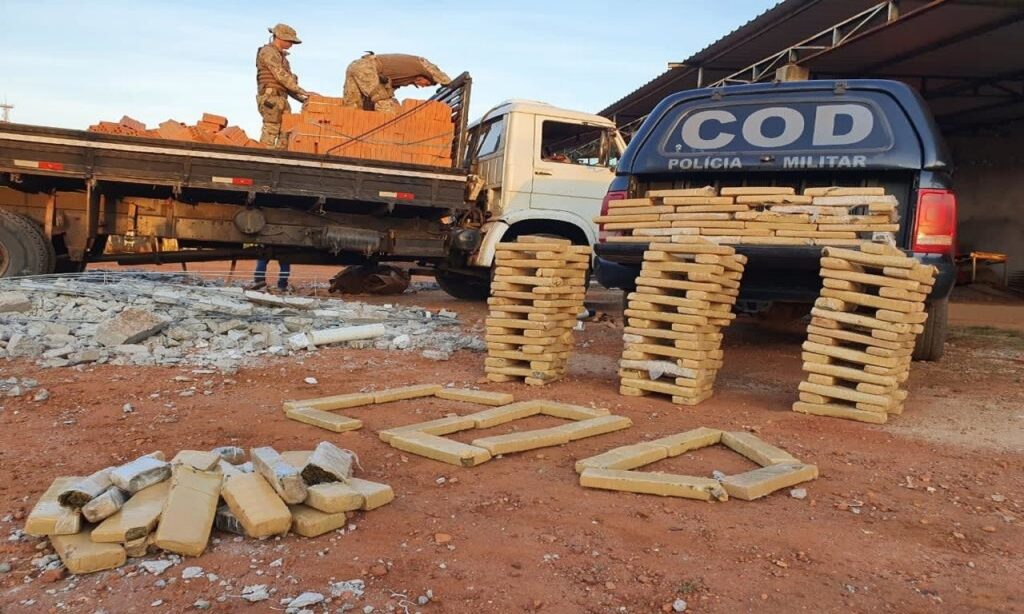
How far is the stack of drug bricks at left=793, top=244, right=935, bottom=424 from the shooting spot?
4.48m

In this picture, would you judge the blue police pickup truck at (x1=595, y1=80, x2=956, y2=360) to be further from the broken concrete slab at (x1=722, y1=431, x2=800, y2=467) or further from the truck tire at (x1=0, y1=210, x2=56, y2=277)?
the truck tire at (x1=0, y1=210, x2=56, y2=277)

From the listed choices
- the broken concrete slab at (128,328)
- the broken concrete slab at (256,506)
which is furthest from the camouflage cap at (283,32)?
the broken concrete slab at (256,506)

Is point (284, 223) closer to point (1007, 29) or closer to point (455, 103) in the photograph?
point (455, 103)

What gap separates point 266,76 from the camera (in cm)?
933

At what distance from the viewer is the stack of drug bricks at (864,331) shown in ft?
14.7

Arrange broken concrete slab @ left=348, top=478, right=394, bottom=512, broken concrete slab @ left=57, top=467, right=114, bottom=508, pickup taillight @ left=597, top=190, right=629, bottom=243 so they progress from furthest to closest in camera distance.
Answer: pickup taillight @ left=597, top=190, right=629, bottom=243, broken concrete slab @ left=348, top=478, right=394, bottom=512, broken concrete slab @ left=57, top=467, right=114, bottom=508

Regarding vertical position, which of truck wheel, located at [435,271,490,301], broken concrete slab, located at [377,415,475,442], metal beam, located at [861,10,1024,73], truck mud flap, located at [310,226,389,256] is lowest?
broken concrete slab, located at [377,415,475,442]

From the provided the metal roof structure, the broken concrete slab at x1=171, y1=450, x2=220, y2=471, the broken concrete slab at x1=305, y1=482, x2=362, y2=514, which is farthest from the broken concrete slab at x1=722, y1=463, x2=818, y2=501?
the metal roof structure

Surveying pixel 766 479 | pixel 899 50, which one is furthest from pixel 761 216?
pixel 899 50

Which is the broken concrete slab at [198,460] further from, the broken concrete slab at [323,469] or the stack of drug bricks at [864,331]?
the stack of drug bricks at [864,331]

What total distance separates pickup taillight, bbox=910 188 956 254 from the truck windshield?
5.25 m

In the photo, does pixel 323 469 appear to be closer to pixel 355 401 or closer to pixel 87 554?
pixel 87 554

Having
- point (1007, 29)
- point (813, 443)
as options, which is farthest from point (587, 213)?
point (1007, 29)

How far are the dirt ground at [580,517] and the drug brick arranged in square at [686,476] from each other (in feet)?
0.19
